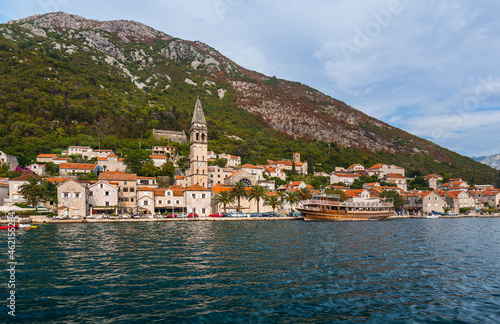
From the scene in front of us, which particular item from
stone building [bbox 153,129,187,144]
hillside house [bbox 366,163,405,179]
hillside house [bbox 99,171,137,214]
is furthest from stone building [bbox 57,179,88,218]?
hillside house [bbox 366,163,405,179]

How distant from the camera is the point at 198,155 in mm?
82062

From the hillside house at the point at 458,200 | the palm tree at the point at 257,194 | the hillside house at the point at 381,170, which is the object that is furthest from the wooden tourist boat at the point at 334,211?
the hillside house at the point at 381,170

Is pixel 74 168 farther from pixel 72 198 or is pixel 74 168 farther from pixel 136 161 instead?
pixel 72 198

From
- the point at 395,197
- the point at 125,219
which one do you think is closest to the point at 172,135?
the point at 125,219

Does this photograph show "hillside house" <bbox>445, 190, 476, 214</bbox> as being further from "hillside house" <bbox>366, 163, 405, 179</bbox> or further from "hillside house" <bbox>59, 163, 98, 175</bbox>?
"hillside house" <bbox>59, 163, 98, 175</bbox>

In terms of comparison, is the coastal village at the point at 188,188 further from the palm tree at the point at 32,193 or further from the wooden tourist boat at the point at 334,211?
the wooden tourist boat at the point at 334,211

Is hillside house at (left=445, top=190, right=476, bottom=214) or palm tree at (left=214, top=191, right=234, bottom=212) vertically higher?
palm tree at (left=214, top=191, right=234, bottom=212)

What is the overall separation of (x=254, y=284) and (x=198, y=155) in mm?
69941

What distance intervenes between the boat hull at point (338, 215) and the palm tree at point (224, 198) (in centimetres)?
1481

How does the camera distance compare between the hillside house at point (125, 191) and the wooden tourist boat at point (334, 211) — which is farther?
the hillside house at point (125, 191)

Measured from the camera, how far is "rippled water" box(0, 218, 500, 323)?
34.3 feet

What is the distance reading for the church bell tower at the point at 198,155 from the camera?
264ft

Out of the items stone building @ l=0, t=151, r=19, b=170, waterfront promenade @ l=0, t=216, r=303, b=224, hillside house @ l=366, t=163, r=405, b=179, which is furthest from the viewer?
hillside house @ l=366, t=163, r=405, b=179

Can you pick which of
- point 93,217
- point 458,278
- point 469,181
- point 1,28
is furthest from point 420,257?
point 1,28
